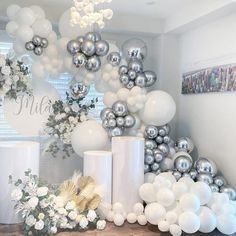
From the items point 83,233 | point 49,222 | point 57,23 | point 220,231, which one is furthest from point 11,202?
point 57,23

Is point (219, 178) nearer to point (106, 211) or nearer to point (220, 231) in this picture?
point (220, 231)

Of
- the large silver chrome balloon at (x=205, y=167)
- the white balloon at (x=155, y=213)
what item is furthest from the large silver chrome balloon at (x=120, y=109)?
the white balloon at (x=155, y=213)

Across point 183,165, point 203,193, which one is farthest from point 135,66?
point 203,193

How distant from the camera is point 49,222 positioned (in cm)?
243

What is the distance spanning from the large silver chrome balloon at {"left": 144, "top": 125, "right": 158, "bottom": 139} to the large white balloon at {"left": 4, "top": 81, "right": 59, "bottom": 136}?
3.64ft

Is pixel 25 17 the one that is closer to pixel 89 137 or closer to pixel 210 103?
pixel 89 137

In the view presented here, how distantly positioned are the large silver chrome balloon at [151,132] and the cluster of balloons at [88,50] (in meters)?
0.81

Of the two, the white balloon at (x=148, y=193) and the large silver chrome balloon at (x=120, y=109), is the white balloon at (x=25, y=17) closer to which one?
the large silver chrome balloon at (x=120, y=109)

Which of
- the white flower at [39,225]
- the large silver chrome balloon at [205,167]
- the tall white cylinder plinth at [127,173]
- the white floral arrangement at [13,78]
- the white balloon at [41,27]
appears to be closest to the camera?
the white flower at [39,225]

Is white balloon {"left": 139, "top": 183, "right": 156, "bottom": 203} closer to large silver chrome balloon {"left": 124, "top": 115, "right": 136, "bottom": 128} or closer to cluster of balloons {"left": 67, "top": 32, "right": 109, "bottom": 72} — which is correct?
large silver chrome balloon {"left": 124, "top": 115, "right": 136, "bottom": 128}

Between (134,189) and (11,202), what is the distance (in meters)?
1.03

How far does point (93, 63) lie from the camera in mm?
3289

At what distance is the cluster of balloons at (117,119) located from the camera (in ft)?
10.6

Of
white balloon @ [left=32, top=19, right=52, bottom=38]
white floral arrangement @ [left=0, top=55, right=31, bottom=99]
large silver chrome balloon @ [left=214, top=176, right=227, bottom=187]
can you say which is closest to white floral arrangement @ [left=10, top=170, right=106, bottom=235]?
large silver chrome balloon @ [left=214, top=176, right=227, bottom=187]
